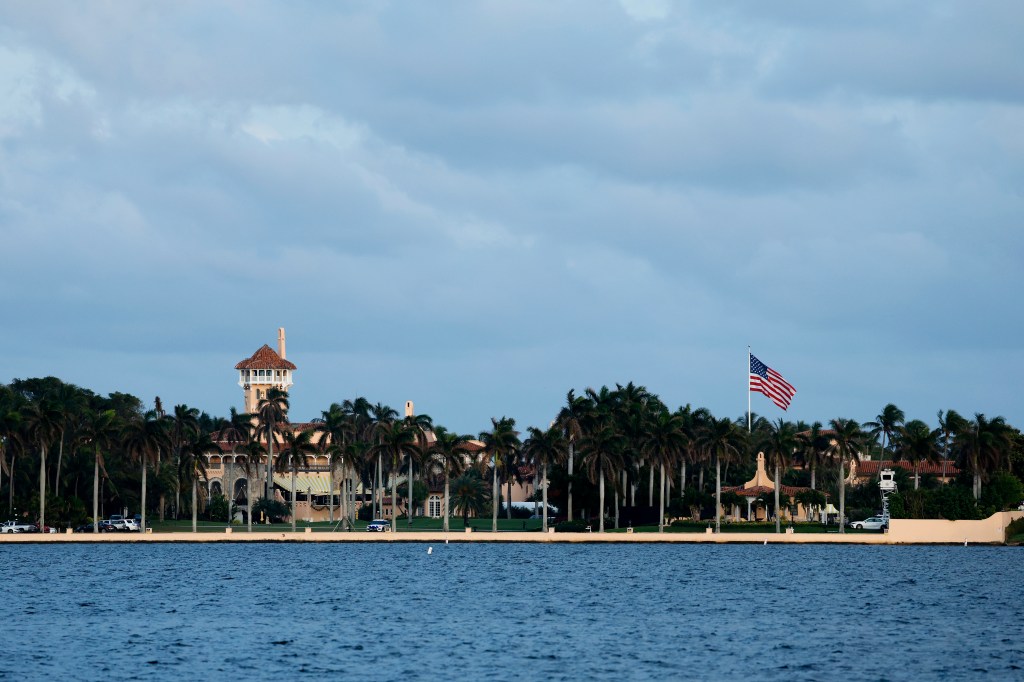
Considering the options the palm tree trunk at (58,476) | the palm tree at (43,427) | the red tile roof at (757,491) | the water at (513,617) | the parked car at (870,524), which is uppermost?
the palm tree at (43,427)

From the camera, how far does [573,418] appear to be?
164 m

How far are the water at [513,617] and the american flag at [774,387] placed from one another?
1568 centimetres

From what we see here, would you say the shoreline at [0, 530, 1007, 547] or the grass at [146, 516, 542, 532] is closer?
the shoreline at [0, 530, 1007, 547]

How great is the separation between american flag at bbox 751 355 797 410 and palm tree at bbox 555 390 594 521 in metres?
27.8

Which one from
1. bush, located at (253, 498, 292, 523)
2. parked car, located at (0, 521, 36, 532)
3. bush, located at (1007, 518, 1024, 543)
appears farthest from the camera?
bush, located at (253, 498, 292, 523)

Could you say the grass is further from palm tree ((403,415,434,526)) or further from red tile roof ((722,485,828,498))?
red tile roof ((722,485,828,498))

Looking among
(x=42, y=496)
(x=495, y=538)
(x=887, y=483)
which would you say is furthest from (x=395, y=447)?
(x=887, y=483)

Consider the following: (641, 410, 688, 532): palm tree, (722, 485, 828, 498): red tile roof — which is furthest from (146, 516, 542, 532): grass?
(722, 485, 828, 498): red tile roof

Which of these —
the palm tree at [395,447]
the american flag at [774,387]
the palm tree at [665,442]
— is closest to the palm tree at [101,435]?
the palm tree at [395,447]

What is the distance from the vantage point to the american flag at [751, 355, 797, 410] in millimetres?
137500

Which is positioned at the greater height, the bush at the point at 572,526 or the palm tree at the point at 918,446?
the palm tree at the point at 918,446

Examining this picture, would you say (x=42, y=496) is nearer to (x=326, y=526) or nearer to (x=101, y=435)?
(x=101, y=435)

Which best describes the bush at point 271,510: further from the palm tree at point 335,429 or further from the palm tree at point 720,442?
the palm tree at point 720,442

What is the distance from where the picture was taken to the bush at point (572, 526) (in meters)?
156
